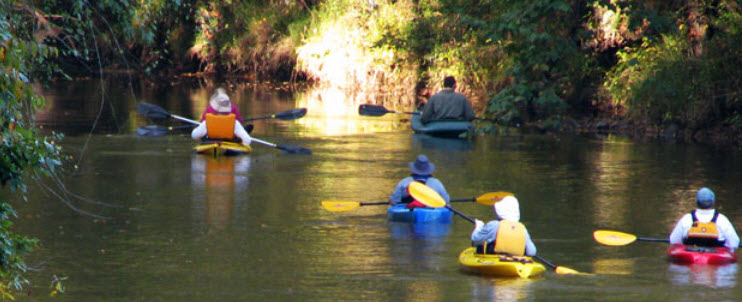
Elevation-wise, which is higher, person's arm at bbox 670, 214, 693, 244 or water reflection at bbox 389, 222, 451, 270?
person's arm at bbox 670, 214, 693, 244

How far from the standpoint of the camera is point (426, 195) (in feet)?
40.0

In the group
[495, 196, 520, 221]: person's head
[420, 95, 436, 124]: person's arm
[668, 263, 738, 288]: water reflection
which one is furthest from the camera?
[420, 95, 436, 124]: person's arm

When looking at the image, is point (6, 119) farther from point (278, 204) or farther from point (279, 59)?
point (279, 59)

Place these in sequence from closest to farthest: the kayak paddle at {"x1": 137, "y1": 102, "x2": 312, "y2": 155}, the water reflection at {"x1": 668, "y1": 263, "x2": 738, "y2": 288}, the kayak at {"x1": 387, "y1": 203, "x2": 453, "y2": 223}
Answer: the water reflection at {"x1": 668, "y1": 263, "x2": 738, "y2": 288} → the kayak at {"x1": 387, "y1": 203, "x2": 453, "y2": 223} → the kayak paddle at {"x1": 137, "y1": 102, "x2": 312, "y2": 155}

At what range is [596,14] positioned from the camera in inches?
1073

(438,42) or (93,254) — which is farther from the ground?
(438,42)

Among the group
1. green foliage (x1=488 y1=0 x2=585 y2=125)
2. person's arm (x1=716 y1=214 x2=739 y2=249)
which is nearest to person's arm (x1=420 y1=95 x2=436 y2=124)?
green foliage (x1=488 y1=0 x2=585 y2=125)

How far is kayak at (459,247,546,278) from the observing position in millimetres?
10180

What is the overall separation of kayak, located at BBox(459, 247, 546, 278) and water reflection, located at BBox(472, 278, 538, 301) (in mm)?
75

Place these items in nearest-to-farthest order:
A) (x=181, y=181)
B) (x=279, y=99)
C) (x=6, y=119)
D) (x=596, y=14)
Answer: (x=6, y=119) < (x=181, y=181) < (x=596, y=14) < (x=279, y=99)

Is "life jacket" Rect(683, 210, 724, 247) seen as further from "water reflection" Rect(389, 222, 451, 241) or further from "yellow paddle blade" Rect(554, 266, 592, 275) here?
"water reflection" Rect(389, 222, 451, 241)

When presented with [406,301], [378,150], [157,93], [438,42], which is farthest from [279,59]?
[406,301]

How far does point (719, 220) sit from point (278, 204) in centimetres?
593

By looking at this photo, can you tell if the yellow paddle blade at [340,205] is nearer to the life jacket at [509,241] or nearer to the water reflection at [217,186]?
the water reflection at [217,186]
